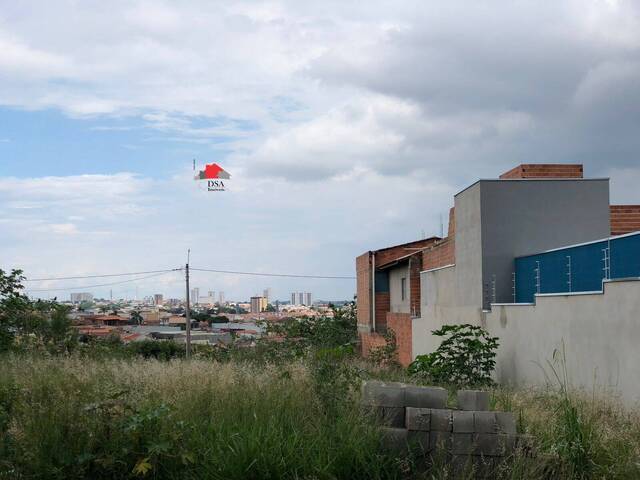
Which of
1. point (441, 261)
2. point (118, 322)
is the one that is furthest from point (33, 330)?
point (118, 322)

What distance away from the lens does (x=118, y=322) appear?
156 feet

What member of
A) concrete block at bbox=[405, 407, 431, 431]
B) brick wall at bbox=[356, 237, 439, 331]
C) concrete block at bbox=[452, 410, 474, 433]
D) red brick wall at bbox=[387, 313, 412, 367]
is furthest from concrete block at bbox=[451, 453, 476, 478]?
brick wall at bbox=[356, 237, 439, 331]

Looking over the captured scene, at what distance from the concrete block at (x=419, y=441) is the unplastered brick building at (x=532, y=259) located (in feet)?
14.6

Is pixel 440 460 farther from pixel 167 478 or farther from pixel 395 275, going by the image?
pixel 395 275

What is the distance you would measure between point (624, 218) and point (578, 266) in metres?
5.30

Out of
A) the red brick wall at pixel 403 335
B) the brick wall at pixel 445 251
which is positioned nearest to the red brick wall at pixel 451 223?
the brick wall at pixel 445 251

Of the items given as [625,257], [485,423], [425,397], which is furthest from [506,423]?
[625,257]

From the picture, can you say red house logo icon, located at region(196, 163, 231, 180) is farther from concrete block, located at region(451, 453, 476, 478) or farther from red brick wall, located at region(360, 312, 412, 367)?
concrete block, located at region(451, 453, 476, 478)

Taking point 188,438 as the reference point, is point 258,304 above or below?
below

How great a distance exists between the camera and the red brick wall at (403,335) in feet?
74.7

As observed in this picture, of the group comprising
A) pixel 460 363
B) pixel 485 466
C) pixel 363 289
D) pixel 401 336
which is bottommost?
pixel 401 336

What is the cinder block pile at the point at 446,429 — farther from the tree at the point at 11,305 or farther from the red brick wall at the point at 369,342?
the red brick wall at the point at 369,342

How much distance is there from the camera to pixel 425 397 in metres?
6.62

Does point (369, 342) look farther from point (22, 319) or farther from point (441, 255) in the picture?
point (22, 319)
